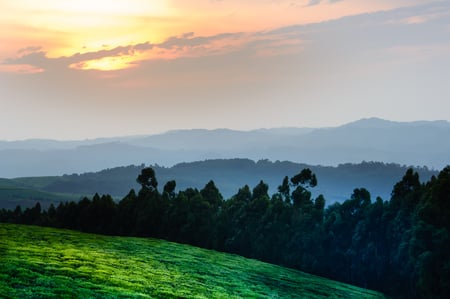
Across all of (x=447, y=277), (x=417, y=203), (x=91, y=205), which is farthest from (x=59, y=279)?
(x=91, y=205)

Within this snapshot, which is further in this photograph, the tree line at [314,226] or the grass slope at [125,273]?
the tree line at [314,226]

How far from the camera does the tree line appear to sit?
76.7m

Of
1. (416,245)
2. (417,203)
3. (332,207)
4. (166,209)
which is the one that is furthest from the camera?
(166,209)

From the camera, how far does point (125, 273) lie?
5072 cm

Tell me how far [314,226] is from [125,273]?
6529cm

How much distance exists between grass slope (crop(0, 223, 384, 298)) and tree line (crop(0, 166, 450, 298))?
14.8 meters

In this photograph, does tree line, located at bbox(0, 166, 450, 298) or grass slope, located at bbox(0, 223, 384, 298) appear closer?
grass slope, located at bbox(0, 223, 384, 298)

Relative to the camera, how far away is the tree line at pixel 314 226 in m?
76.7

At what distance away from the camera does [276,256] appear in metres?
110

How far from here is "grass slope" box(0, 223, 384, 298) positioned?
1588 inches

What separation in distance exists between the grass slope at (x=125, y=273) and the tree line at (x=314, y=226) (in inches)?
582

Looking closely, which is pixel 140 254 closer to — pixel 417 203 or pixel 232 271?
pixel 232 271

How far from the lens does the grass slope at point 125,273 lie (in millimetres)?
40344

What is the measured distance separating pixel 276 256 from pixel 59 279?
73323 mm
